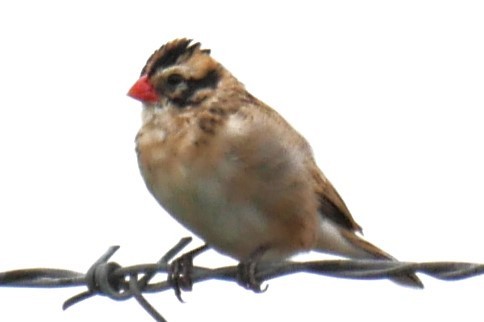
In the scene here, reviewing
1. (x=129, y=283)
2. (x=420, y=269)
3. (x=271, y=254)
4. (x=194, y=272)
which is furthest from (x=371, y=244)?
(x=420, y=269)

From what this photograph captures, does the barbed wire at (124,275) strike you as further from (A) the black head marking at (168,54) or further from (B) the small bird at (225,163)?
(A) the black head marking at (168,54)

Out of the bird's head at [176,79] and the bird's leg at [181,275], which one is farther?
the bird's head at [176,79]

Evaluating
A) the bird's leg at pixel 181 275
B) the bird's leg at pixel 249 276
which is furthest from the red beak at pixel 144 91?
the bird's leg at pixel 249 276

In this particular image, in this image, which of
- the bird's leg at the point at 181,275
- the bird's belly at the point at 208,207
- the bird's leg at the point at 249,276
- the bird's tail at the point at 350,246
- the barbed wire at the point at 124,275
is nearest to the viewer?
the barbed wire at the point at 124,275

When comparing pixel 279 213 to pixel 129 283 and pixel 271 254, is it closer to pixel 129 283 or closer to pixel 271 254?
pixel 271 254

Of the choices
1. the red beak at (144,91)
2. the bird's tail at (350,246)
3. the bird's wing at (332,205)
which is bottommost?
the bird's tail at (350,246)

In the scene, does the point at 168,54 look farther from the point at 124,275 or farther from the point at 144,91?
the point at 124,275

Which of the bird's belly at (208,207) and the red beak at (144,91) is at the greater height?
the red beak at (144,91)
